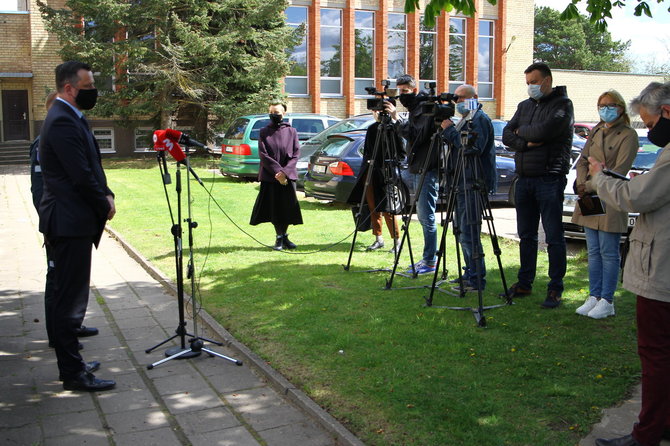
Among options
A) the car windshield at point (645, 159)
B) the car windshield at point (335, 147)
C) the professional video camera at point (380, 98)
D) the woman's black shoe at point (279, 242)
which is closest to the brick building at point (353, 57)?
the car windshield at point (335, 147)

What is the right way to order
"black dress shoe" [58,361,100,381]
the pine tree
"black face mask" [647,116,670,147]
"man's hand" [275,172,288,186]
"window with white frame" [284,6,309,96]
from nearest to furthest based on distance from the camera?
1. "black face mask" [647,116,670,147]
2. "black dress shoe" [58,361,100,381]
3. "man's hand" [275,172,288,186]
4. the pine tree
5. "window with white frame" [284,6,309,96]

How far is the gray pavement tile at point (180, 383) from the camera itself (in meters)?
5.26

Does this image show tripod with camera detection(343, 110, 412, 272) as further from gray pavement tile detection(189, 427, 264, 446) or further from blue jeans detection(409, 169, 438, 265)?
gray pavement tile detection(189, 427, 264, 446)

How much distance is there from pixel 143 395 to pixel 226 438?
103cm

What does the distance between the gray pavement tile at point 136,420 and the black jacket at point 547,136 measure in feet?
14.1

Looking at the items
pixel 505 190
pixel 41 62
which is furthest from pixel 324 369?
pixel 41 62

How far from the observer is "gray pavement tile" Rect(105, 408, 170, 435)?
4582mm

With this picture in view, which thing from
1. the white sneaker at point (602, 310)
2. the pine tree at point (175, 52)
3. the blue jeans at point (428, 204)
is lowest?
the white sneaker at point (602, 310)

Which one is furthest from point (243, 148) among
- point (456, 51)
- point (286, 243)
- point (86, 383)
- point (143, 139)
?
point (456, 51)

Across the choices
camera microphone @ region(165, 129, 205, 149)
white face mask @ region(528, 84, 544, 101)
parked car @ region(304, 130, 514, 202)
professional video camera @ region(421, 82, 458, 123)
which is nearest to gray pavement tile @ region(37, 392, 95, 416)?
camera microphone @ region(165, 129, 205, 149)

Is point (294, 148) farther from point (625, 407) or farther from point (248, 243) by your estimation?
point (625, 407)

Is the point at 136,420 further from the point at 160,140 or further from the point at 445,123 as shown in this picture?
the point at 445,123

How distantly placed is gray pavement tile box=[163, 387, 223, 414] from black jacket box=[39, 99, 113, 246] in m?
1.38

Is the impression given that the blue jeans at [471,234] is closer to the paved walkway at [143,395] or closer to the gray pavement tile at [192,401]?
the paved walkway at [143,395]
